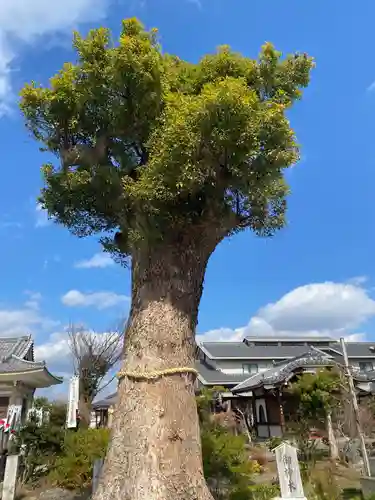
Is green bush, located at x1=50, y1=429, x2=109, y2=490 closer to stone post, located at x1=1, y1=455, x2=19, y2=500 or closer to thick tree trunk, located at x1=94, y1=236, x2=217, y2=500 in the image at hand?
stone post, located at x1=1, y1=455, x2=19, y2=500

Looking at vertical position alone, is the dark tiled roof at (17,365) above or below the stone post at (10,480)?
above

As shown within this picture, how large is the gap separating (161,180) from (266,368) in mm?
29141

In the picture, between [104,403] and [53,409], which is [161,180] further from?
[104,403]

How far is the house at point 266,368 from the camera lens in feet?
64.2

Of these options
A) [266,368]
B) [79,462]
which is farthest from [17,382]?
[266,368]

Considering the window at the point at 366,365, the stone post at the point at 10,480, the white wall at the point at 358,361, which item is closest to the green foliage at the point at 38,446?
the stone post at the point at 10,480

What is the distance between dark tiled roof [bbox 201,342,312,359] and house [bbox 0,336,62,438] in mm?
17668

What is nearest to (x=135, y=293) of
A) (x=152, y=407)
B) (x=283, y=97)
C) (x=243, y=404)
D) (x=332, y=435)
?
(x=152, y=407)

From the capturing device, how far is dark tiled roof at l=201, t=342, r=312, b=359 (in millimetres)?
31781

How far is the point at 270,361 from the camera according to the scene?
32219mm

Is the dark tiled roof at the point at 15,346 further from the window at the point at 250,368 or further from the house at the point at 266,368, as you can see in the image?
the window at the point at 250,368

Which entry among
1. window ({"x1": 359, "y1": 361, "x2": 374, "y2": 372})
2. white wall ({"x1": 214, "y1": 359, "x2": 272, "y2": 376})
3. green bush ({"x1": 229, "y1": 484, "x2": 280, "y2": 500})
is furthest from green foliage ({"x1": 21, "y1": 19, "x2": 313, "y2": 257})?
window ({"x1": 359, "y1": 361, "x2": 374, "y2": 372})

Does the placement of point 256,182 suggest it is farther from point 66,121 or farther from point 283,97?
point 66,121

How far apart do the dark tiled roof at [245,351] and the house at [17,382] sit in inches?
696
